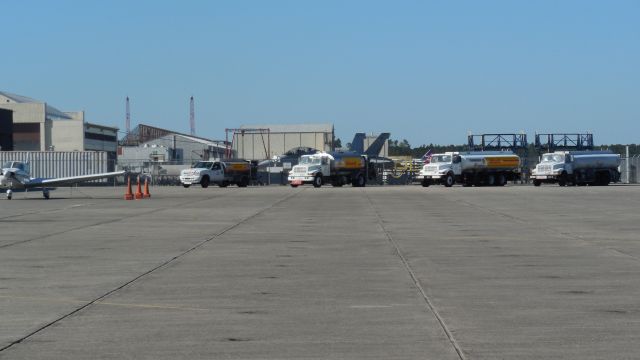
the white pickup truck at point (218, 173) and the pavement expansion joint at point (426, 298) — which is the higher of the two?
the white pickup truck at point (218, 173)

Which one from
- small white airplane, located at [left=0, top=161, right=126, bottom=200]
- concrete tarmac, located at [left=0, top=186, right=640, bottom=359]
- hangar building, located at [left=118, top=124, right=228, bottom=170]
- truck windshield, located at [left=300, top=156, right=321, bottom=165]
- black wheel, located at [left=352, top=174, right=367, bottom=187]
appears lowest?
concrete tarmac, located at [left=0, top=186, right=640, bottom=359]

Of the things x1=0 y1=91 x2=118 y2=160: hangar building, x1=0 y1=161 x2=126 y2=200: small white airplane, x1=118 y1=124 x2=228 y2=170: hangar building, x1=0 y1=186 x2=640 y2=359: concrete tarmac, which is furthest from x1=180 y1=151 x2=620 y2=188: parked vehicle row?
x1=0 y1=91 x2=118 y2=160: hangar building

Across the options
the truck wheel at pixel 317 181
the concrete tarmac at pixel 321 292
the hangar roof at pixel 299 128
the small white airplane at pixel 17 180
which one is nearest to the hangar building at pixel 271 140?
the hangar roof at pixel 299 128

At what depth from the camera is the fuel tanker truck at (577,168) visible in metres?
66.3

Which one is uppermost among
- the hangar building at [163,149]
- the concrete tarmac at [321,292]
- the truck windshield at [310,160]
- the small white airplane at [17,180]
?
the hangar building at [163,149]

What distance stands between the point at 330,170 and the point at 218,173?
837cm

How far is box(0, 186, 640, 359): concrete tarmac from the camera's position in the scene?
26.4 ft

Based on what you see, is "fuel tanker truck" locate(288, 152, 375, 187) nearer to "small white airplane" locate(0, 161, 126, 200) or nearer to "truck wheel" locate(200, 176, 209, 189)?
"truck wheel" locate(200, 176, 209, 189)

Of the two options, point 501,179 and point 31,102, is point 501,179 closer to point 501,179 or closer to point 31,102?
point 501,179

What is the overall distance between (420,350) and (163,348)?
2100mm

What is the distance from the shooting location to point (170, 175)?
90.1 meters

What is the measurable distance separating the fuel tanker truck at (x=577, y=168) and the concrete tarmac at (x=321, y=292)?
145 feet

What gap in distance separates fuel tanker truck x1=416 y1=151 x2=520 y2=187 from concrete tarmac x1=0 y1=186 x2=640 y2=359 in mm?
44158

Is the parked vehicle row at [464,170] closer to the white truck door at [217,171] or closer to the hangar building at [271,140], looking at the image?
the white truck door at [217,171]
